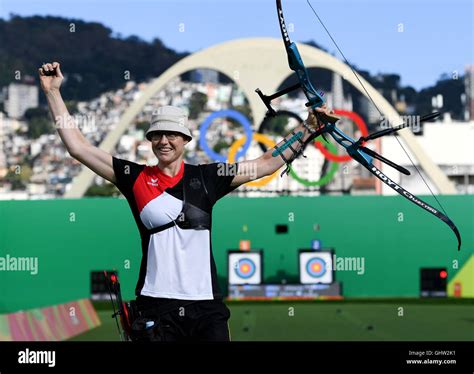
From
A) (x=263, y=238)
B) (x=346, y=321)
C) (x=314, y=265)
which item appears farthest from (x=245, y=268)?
(x=346, y=321)

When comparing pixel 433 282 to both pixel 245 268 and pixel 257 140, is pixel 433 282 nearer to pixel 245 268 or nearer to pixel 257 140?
A: pixel 245 268

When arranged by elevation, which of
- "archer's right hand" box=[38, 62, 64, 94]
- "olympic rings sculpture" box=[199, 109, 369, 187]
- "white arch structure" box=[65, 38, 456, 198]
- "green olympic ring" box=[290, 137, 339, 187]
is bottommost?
"archer's right hand" box=[38, 62, 64, 94]

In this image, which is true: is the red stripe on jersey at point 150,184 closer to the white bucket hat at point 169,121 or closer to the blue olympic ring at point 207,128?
the white bucket hat at point 169,121

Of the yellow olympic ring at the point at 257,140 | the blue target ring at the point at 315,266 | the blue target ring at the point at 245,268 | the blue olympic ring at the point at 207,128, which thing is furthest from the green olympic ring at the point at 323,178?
the blue target ring at the point at 245,268

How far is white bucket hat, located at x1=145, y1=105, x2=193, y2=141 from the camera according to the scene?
3914 mm

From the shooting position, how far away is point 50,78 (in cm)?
383

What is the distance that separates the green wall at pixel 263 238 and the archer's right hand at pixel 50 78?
10.8 m

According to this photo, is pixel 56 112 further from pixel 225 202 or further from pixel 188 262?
pixel 225 202

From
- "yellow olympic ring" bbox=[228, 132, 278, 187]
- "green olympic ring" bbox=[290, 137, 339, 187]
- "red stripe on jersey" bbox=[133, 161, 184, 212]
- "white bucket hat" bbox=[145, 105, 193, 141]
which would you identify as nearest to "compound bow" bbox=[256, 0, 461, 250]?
"white bucket hat" bbox=[145, 105, 193, 141]

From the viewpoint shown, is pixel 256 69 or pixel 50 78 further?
pixel 256 69

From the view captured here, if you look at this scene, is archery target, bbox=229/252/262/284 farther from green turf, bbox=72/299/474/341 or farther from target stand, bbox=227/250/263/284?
green turf, bbox=72/299/474/341

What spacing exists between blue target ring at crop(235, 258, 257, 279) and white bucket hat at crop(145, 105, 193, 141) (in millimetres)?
13567

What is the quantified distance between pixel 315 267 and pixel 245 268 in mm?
1161

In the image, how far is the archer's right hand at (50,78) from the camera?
3811 mm
